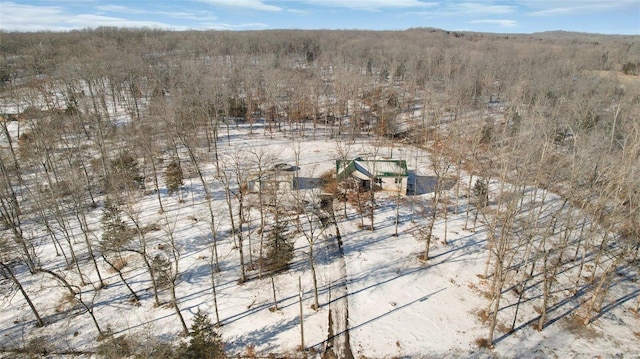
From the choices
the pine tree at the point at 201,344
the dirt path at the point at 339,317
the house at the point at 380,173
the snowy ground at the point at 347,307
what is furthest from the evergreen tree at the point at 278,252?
the house at the point at 380,173

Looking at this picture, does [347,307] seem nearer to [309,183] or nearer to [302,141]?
[309,183]

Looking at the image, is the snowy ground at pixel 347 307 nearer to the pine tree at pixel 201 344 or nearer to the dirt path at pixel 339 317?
the dirt path at pixel 339 317

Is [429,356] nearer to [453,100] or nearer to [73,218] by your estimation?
[73,218]

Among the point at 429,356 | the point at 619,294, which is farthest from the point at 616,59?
the point at 429,356

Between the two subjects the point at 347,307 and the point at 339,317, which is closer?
the point at 339,317

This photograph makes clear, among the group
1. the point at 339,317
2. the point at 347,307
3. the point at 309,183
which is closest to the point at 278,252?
the point at 347,307

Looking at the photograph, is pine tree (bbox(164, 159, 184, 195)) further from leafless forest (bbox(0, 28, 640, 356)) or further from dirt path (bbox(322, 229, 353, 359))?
dirt path (bbox(322, 229, 353, 359))

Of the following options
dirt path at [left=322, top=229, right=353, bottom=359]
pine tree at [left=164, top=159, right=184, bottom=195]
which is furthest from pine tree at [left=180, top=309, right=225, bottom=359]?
pine tree at [left=164, top=159, right=184, bottom=195]
